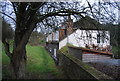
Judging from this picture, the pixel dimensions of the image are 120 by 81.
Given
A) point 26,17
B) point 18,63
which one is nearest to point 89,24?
point 26,17

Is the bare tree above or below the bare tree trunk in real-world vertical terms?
above

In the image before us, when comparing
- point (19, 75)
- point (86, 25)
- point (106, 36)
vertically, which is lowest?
point (19, 75)

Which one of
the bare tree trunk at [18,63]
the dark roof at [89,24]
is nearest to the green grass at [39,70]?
the bare tree trunk at [18,63]

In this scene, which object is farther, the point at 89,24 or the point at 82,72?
the point at 89,24

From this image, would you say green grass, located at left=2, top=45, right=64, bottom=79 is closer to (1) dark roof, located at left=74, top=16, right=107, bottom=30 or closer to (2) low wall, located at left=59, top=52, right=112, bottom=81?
(2) low wall, located at left=59, top=52, right=112, bottom=81

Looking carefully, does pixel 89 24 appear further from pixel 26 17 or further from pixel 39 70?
pixel 39 70

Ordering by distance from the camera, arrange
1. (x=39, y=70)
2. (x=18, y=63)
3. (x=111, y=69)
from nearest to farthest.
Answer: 1. (x=111, y=69)
2. (x=18, y=63)
3. (x=39, y=70)

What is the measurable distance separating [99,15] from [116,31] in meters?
0.74

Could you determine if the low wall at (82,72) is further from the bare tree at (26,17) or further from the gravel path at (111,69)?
the bare tree at (26,17)

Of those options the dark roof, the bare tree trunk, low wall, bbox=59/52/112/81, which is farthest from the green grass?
the dark roof

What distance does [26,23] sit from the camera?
4527 mm

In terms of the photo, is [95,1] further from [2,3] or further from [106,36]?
[2,3]

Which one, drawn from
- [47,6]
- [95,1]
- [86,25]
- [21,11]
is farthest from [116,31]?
[21,11]

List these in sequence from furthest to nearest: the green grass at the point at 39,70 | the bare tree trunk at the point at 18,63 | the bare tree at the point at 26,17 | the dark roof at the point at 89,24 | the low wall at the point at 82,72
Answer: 1. the green grass at the point at 39,70
2. the bare tree trunk at the point at 18,63
3. the bare tree at the point at 26,17
4. the dark roof at the point at 89,24
5. the low wall at the point at 82,72
